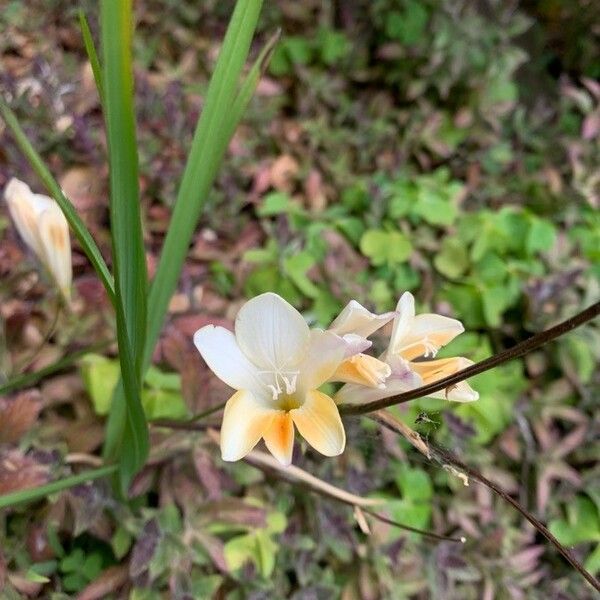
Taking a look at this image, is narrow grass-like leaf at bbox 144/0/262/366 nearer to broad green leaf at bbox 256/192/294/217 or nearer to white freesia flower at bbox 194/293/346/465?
white freesia flower at bbox 194/293/346/465

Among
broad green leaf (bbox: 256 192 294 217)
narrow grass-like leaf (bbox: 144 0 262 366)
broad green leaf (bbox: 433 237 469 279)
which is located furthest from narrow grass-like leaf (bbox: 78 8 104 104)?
broad green leaf (bbox: 433 237 469 279)

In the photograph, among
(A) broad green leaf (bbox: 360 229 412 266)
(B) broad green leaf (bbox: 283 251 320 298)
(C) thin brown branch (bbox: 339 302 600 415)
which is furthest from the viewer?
(A) broad green leaf (bbox: 360 229 412 266)

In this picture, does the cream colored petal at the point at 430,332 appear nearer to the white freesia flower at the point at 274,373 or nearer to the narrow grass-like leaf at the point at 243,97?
the white freesia flower at the point at 274,373

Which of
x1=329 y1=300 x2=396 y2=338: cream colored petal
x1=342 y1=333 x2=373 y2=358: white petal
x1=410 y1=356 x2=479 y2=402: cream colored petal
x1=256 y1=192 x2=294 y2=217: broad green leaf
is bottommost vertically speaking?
x1=256 y1=192 x2=294 y2=217: broad green leaf

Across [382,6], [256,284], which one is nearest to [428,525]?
[256,284]

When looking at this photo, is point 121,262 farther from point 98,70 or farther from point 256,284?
point 256,284

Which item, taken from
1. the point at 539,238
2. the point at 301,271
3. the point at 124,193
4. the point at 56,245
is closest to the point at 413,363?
the point at 124,193

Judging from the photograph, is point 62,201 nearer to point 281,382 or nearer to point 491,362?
point 281,382
